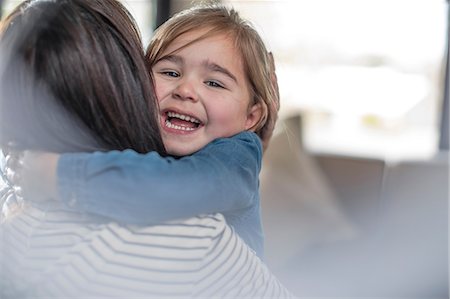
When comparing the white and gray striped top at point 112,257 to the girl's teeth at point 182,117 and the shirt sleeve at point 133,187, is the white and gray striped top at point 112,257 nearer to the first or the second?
the shirt sleeve at point 133,187

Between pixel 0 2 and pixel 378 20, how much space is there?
174 cm

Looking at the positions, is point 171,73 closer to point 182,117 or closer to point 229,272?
point 182,117

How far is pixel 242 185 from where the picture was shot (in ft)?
2.17

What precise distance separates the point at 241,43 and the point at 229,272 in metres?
0.32

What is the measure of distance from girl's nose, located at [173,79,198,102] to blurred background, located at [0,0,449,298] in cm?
73

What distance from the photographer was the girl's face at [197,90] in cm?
78

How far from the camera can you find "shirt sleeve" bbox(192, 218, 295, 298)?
604 mm

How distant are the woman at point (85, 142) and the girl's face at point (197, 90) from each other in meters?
0.15

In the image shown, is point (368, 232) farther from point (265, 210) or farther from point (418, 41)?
point (418, 41)

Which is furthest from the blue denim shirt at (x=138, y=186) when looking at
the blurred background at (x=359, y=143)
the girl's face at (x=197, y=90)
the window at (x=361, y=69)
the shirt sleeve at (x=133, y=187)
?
the window at (x=361, y=69)

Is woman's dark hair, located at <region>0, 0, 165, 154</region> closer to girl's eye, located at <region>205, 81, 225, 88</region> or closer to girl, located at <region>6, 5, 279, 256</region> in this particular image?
girl, located at <region>6, 5, 279, 256</region>

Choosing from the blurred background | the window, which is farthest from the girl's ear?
the window

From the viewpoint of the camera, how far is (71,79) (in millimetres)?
579

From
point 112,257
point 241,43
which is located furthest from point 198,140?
point 112,257
